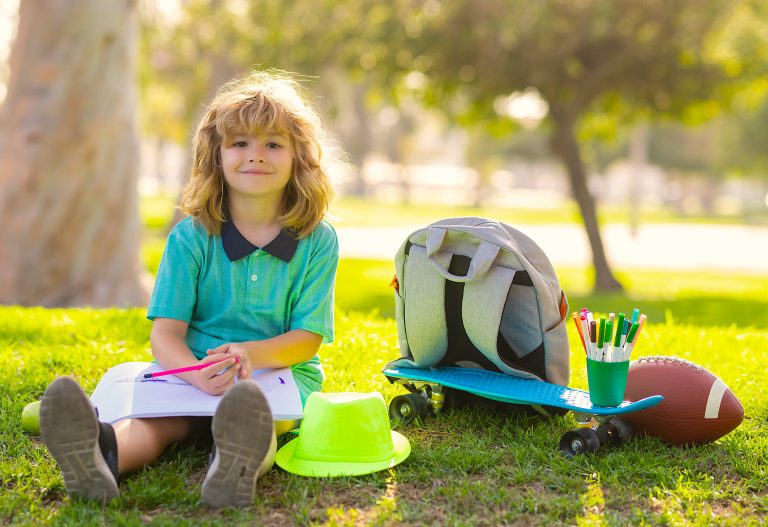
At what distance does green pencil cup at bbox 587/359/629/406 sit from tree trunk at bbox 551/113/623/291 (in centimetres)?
1019

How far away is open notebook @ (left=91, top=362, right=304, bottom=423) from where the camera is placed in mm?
2670

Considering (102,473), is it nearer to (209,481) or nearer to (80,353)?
(209,481)

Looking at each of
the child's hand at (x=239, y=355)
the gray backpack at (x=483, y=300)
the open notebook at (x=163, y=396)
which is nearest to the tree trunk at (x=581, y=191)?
the gray backpack at (x=483, y=300)

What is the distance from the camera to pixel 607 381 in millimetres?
2855

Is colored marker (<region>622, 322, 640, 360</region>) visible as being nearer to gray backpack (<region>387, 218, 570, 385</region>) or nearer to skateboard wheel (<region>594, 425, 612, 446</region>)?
skateboard wheel (<region>594, 425, 612, 446</region>)

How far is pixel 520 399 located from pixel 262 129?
1316 mm

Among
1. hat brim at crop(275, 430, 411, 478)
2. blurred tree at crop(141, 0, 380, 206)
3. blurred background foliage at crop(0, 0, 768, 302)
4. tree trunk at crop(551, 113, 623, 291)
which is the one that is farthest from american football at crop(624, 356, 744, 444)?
tree trunk at crop(551, 113, 623, 291)

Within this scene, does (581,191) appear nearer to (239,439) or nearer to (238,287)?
(238,287)

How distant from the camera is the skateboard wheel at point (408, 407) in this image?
325cm

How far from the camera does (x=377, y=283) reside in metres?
13.4

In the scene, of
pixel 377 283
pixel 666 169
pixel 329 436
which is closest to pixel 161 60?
pixel 377 283

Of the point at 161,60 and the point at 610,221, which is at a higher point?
the point at 161,60

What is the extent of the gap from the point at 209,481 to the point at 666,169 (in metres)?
49.6

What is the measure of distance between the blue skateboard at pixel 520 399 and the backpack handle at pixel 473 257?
0.39 m
